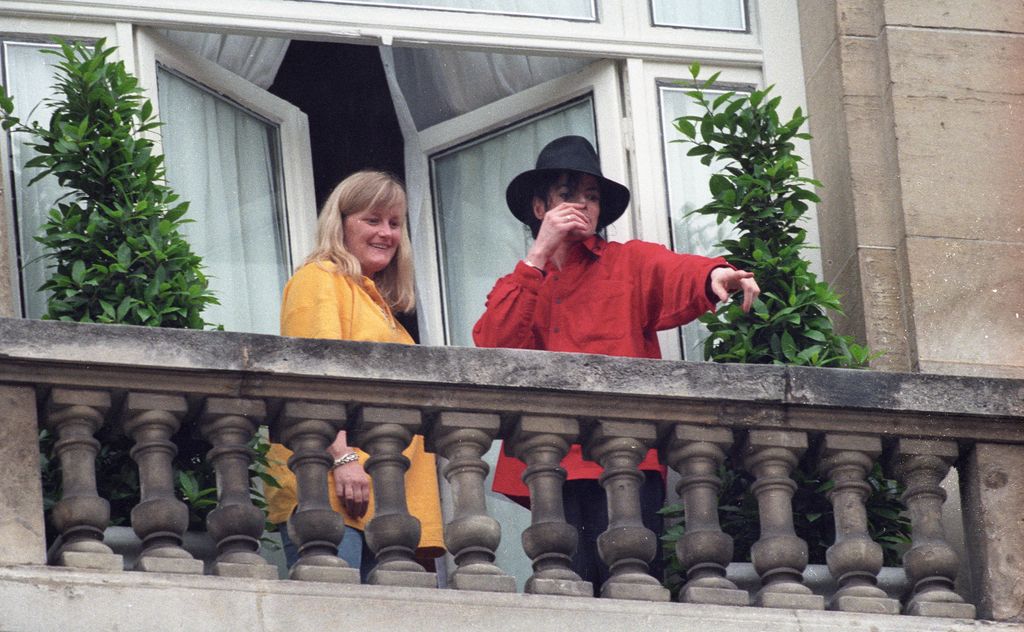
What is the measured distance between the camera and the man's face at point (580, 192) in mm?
10070

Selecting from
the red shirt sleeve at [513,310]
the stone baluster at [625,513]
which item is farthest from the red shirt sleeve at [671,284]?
the stone baluster at [625,513]

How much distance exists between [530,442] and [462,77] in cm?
255

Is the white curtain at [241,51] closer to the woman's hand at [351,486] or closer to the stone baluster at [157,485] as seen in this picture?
the woman's hand at [351,486]

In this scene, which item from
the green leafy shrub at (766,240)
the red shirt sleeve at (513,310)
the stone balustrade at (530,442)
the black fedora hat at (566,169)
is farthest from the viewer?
the black fedora hat at (566,169)

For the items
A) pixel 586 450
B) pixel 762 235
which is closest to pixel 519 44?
pixel 762 235

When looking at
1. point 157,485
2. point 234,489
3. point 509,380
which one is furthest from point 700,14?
point 157,485

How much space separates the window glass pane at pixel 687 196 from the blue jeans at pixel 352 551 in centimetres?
172

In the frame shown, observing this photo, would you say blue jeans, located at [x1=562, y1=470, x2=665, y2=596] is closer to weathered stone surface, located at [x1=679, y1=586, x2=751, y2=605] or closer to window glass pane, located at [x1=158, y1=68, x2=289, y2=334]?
weathered stone surface, located at [x1=679, y1=586, x2=751, y2=605]

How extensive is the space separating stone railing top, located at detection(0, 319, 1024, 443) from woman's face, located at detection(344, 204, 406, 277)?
3.66 feet

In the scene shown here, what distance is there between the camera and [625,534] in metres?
8.91

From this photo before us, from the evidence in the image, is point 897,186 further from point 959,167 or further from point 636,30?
point 636,30

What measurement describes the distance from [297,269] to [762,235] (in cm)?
162

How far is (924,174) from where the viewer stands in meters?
10.4

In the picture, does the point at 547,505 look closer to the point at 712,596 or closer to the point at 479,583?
the point at 479,583
